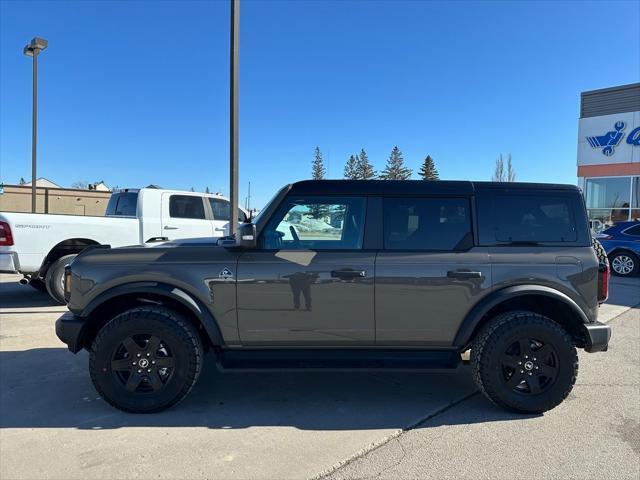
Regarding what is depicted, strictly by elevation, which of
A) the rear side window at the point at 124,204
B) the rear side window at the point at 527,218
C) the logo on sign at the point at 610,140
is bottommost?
the rear side window at the point at 527,218

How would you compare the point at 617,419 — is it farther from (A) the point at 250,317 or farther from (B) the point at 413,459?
(A) the point at 250,317

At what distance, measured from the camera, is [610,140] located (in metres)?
18.8

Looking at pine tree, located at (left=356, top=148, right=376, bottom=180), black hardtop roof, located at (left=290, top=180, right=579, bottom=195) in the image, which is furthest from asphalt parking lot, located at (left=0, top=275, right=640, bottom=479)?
pine tree, located at (left=356, top=148, right=376, bottom=180)

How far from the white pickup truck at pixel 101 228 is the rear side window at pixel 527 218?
3.93m

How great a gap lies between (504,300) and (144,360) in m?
2.86

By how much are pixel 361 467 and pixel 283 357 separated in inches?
43.2

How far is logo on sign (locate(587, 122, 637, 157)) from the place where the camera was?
18625 millimetres

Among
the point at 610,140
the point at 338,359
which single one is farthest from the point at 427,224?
the point at 610,140

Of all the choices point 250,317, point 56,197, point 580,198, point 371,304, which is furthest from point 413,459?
point 56,197

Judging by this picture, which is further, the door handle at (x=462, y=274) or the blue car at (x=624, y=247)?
the blue car at (x=624, y=247)

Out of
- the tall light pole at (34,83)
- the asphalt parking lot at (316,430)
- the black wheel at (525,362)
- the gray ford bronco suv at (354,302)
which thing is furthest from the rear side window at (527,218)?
the tall light pole at (34,83)

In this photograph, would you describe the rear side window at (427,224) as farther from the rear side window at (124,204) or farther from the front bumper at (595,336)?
the rear side window at (124,204)

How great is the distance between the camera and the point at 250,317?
3.62m

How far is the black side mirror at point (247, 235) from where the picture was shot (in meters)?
3.56
